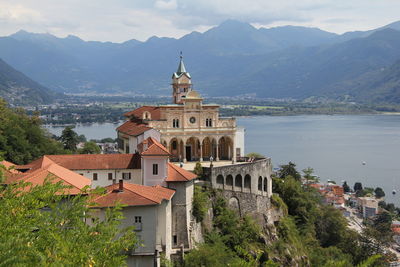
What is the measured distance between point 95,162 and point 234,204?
1040 centimetres

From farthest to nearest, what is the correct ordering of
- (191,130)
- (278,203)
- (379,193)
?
1. (379,193)
2. (191,130)
3. (278,203)

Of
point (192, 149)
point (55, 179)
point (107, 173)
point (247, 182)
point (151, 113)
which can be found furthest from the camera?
point (151, 113)

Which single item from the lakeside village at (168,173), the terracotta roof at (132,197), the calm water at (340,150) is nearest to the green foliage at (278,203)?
the lakeside village at (168,173)

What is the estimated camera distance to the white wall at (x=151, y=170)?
31469 millimetres

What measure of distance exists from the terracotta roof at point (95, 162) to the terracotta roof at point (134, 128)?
7296 millimetres

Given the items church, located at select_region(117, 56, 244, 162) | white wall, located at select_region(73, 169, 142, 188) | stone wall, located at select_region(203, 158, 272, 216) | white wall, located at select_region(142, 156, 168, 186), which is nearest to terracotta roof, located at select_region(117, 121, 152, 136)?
church, located at select_region(117, 56, 244, 162)

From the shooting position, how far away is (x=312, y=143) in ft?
487

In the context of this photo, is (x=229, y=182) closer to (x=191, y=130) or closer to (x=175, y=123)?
(x=191, y=130)

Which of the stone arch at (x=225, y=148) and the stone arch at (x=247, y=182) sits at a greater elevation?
the stone arch at (x=225, y=148)

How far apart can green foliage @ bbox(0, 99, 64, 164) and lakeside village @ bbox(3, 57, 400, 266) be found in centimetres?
673

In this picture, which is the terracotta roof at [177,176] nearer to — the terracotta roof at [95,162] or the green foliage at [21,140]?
the terracotta roof at [95,162]

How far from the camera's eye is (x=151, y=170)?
31.7m

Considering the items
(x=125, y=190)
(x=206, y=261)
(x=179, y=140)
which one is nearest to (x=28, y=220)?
(x=125, y=190)

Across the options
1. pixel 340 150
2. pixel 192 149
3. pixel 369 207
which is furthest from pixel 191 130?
pixel 340 150
